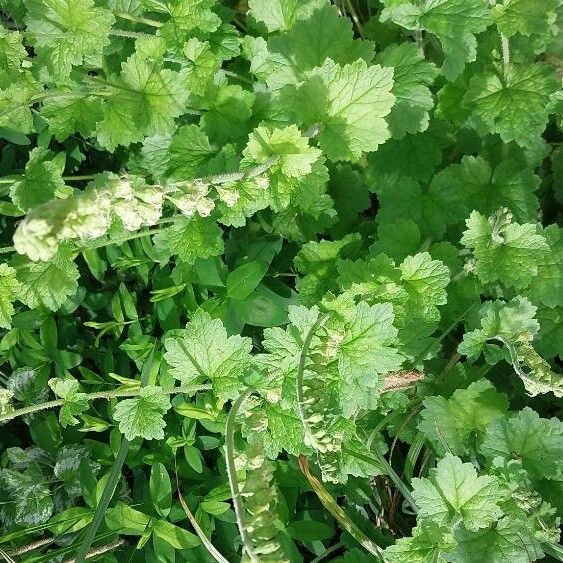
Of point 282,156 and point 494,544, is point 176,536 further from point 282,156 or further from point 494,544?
point 282,156

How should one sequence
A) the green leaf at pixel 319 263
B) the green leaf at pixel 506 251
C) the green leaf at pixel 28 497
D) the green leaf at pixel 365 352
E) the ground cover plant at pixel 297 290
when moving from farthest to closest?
the green leaf at pixel 28 497 < the green leaf at pixel 319 263 < the green leaf at pixel 506 251 < the ground cover plant at pixel 297 290 < the green leaf at pixel 365 352

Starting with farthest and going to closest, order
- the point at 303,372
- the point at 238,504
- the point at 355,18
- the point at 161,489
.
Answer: the point at 355,18, the point at 161,489, the point at 303,372, the point at 238,504

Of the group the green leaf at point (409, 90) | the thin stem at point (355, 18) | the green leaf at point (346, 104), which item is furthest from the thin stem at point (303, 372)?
the thin stem at point (355, 18)

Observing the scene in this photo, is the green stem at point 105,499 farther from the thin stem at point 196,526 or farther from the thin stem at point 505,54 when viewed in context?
the thin stem at point 505,54

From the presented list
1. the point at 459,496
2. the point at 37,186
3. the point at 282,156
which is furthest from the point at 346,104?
the point at 459,496

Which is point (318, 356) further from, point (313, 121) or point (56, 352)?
point (56, 352)

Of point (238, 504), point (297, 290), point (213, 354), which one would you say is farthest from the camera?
point (297, 290)
